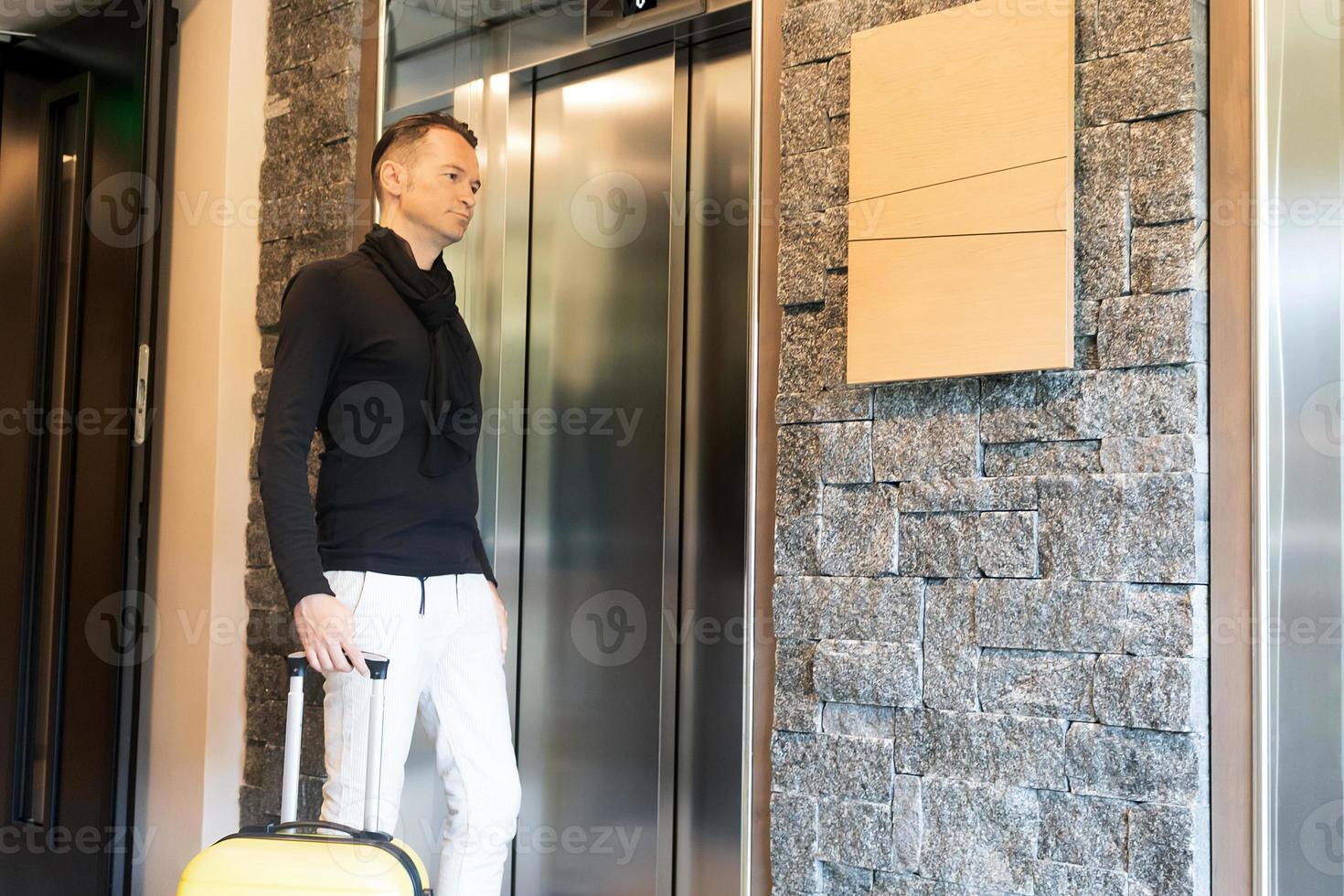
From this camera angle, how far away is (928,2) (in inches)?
91.7

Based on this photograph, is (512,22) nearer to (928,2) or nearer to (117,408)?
(928,2)

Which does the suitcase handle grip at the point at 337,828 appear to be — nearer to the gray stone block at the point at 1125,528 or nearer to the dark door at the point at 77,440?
the gray stone block at the point at 1125,528

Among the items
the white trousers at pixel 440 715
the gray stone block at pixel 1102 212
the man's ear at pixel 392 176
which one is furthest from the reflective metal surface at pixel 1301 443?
the man's ear at pixel 392 176

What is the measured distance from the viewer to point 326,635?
2.02 m

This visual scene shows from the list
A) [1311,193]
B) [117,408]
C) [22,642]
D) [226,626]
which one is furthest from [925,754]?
[22,642]

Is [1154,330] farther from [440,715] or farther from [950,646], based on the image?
[440,715]

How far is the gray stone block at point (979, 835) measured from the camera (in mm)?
2090

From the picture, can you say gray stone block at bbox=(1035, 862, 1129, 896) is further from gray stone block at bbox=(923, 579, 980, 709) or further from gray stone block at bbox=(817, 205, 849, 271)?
gray stone block at bbox=(817, 205, 849, 271)

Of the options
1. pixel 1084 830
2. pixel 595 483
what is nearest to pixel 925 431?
pixel 1084 830

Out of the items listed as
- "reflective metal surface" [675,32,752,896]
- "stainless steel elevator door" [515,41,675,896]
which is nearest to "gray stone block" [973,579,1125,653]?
"reflective metal surface" [675,32,752,896]

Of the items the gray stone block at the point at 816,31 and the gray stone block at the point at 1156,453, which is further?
the gray stone block at the point at 816,31

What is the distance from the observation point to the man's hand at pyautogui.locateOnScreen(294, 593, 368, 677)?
202 cm

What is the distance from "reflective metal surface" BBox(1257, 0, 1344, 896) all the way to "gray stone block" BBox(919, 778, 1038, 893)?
0.36 meters

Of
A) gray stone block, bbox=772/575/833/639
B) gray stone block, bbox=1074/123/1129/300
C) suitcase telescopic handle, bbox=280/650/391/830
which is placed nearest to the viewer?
suitcase telescopic handle, bbox=280/650/391/830
